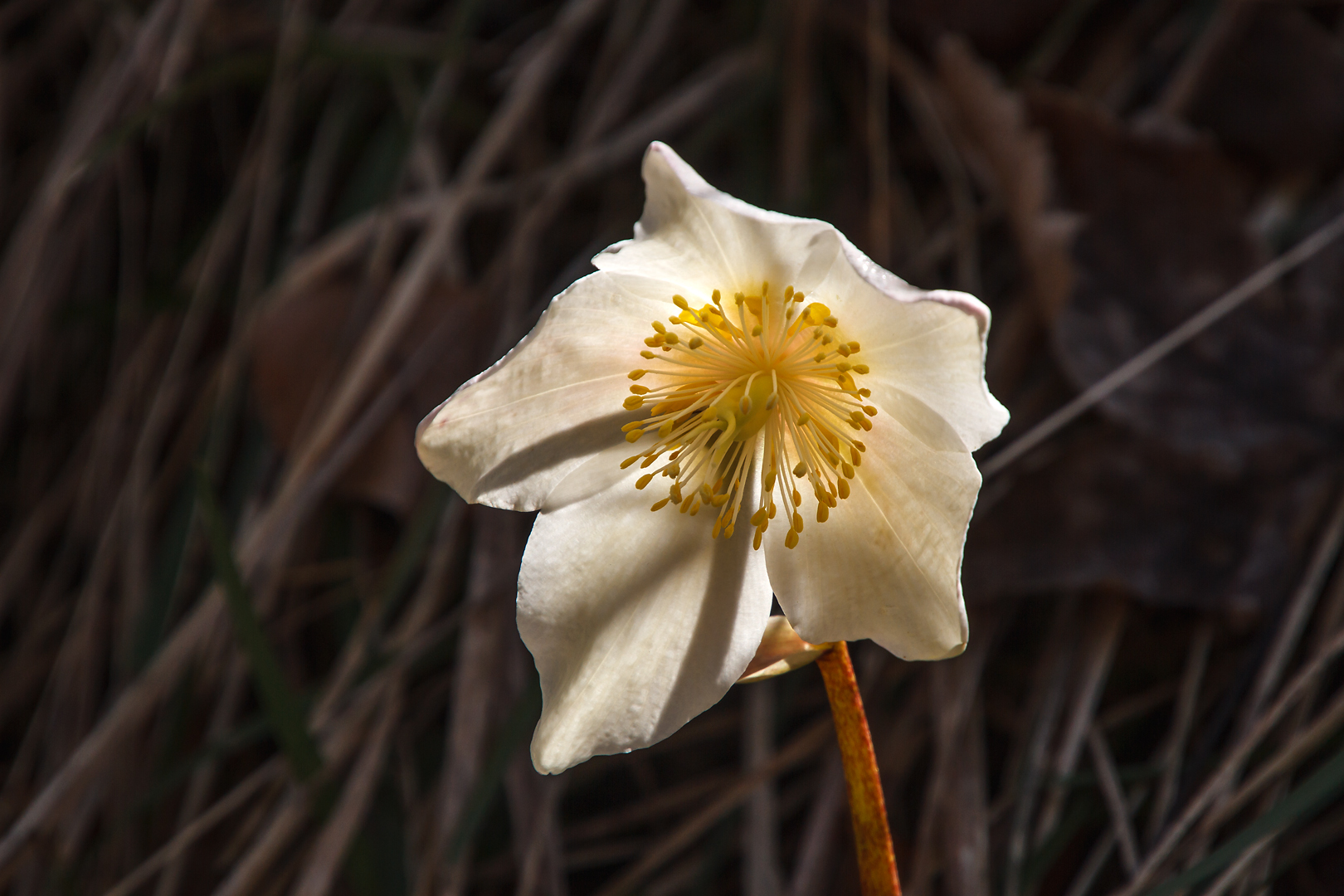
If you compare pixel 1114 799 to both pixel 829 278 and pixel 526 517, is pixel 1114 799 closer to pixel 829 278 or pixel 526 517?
pixel 829 278

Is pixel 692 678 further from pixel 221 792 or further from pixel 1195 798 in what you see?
pixel 221 792

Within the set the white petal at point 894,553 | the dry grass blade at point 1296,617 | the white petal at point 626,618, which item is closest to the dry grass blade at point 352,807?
the white petal at point 626,618

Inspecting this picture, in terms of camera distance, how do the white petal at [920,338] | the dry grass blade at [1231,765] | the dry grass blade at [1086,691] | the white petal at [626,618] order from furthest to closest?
1. the dry grass blade at [1086,691]
2. the dry grass blade at [1231,765]
3. the white petal at [626,618]
4. the white petal at [920,338]

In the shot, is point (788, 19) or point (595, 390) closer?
point (595, 390)

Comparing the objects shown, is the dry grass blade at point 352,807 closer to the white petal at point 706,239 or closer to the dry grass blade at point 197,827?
the dry grass blade at point 197,827

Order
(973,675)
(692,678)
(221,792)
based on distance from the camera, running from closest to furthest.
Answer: (692,678) < (973,675) < (221,792)

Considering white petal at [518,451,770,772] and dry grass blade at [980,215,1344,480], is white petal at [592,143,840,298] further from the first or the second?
dry grass blade at [980,215,1344,480]

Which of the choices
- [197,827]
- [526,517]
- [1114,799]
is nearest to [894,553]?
[1114,799]

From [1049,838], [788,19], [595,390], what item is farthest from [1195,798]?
[788,19]
